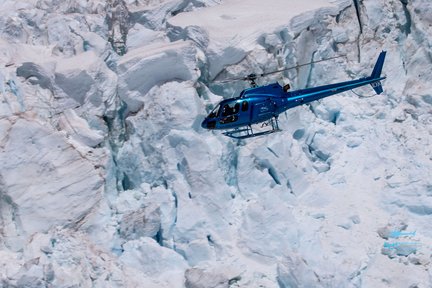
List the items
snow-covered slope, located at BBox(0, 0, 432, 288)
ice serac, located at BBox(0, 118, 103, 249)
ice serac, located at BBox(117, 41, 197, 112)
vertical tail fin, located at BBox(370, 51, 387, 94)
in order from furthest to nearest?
ice serac, located at BBox(117, 41, 197, 112)
vertical tail fin, located at BBox(370, 51, 387, 94)
snow-covered slope, located at BBox(0, 0, 432, 288)
ice serac, located at BBox(0, 118, 103, 249)

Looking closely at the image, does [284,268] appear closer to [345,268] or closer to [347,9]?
[345,268]

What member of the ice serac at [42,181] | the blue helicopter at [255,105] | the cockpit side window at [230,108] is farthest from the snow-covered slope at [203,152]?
the cockpit side window at [230,108]

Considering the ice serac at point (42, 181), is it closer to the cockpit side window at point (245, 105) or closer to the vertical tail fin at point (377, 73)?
the cockpit side window at point (245, 105)

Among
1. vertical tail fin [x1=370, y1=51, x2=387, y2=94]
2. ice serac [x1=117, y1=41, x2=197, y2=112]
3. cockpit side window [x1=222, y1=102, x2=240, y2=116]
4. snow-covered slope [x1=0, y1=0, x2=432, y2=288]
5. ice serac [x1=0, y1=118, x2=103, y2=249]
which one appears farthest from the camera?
ice serac [x1=117, y1=41, x2=197, y2=112]

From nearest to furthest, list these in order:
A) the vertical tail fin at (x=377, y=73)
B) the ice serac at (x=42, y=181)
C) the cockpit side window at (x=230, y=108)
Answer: the cockpit side window at (x=230, y=108), the ice serac at (x=42, y=181), the vertical tail fin at (x=377, y=73)

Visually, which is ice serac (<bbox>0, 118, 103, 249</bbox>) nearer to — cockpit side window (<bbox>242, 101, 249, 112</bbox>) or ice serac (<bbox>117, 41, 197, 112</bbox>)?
ice serac (<bbox>117, 41, 197, 112</bbox>)

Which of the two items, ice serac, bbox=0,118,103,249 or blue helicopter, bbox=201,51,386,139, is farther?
ice serac, bbox=0,118,103,249

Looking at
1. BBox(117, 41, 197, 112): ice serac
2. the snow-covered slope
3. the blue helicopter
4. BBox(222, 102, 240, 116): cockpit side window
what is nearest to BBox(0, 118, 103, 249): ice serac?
the snow-covered slope

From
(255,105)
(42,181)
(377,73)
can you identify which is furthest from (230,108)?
(42,181)

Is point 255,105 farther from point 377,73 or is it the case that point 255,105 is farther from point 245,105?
point 377,73
